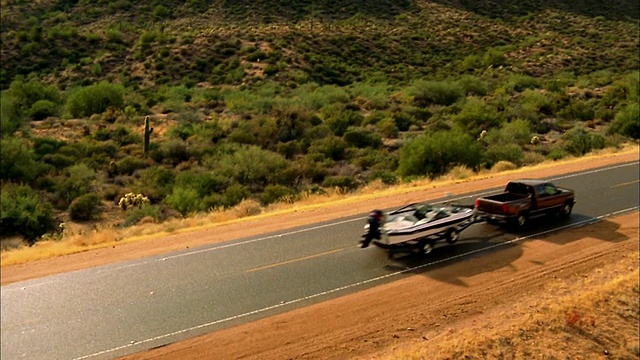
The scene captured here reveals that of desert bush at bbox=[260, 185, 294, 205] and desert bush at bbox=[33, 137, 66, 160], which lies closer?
desert bush at bbox=[260, 185, 294, 205]

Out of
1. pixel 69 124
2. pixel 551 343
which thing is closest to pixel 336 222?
pixel 551 343

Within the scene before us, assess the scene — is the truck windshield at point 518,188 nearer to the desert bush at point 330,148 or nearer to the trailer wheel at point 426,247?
the trailer wheel at point 426,247

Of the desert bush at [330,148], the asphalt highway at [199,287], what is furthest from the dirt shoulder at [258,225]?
the desert bush at [330,148]

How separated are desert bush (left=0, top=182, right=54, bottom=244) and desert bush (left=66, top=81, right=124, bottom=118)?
77.4 feet

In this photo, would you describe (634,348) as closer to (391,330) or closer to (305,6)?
(391,330)

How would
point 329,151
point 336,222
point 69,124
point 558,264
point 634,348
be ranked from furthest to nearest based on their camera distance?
1. point 69,124
2. point 329,151
3. point 336,222
4. point 558,264
5. point 634,348

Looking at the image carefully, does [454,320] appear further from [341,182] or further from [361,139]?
[361,139]

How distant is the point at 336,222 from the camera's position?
765 inches

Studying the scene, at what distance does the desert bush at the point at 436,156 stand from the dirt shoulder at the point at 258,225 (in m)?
3.70

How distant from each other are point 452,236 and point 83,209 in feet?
58.4

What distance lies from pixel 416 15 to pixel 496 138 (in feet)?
164

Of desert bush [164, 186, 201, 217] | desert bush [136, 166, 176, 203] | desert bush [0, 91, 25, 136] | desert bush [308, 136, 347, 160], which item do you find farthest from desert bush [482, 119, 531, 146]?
Answer: desert bush [0, 91, 25, 136]

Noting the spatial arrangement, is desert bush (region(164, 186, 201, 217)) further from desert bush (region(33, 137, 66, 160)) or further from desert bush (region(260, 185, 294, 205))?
desert bush (region(33, 137, 66, 160))

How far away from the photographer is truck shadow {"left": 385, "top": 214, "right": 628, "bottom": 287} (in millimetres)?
14492
